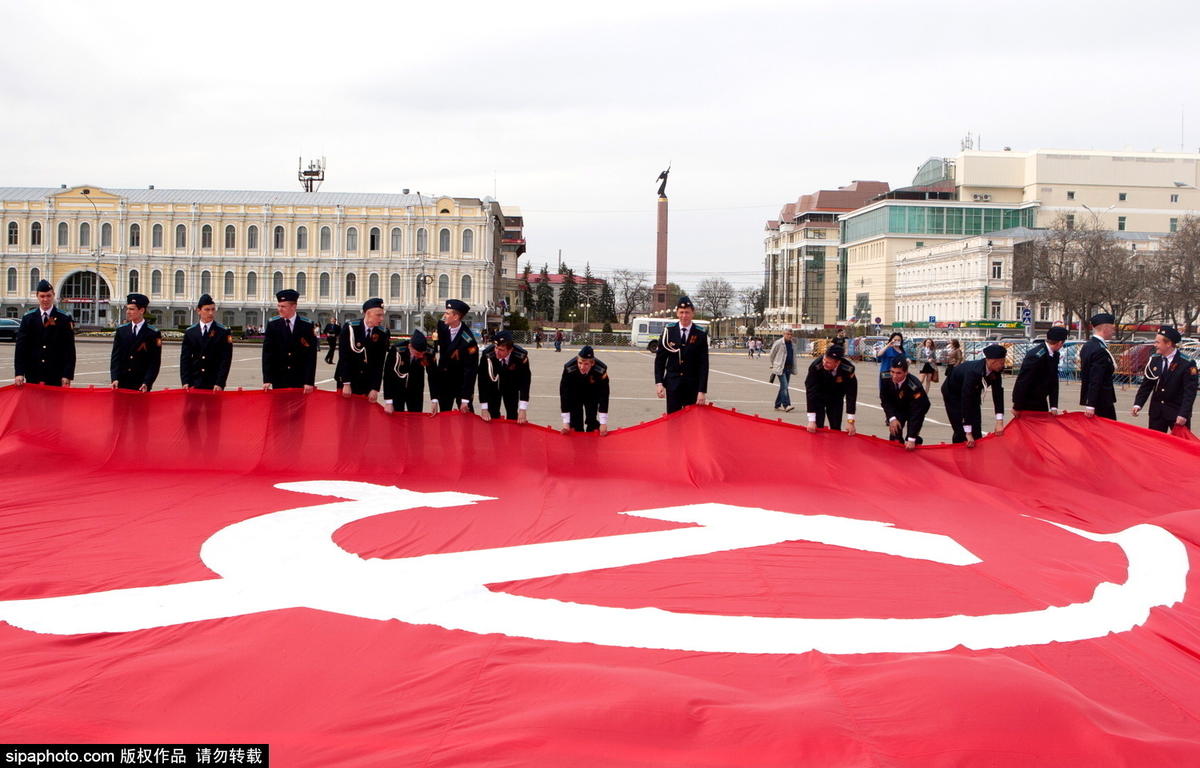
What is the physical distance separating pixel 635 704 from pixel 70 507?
18.2ft

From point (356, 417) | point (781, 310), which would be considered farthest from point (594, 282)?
point (356, 417)

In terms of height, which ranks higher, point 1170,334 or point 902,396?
point 1170,334

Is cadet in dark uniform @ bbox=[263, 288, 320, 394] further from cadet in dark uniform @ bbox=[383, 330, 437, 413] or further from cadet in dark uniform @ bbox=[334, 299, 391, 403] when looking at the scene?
cadet in dark uniform @ bbox=[383, 330, 437, 413]

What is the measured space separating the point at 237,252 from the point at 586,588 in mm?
88525

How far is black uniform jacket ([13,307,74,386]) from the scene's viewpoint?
1064 cm

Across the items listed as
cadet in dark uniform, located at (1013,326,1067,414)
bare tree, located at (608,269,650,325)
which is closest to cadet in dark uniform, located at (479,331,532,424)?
cadet in dark uniform, located at (1013,326,1067,414)

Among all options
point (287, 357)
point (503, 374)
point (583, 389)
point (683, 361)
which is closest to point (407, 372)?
point (503, 374)

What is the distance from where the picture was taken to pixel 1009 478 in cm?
926

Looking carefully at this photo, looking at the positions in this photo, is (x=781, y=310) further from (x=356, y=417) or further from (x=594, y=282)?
(x=356, y=417)

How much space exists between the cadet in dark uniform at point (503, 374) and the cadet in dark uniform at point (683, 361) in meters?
1.54

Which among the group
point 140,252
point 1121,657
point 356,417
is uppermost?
point 140,252

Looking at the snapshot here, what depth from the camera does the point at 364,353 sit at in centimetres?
1016

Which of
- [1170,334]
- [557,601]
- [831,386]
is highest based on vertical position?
[1170,334]

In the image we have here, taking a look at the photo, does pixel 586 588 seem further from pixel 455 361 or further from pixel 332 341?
pixel 332 341
